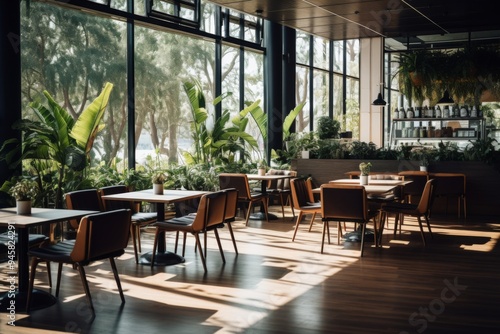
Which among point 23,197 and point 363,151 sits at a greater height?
point 363,151

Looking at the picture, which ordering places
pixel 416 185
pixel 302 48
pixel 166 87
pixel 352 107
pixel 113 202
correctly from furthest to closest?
1. pixel 352 107
2. pixel 302 48
3. pixel 166 87
4. pixel 416 185
5. pixel 113 202

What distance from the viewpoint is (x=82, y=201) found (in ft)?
22.0

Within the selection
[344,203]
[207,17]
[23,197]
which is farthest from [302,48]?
[23,197]

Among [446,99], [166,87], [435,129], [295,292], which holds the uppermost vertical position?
[166,87]

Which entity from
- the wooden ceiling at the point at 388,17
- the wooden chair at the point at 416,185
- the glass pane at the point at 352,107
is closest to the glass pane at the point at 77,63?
the wooden ceiling at the point at 388,17

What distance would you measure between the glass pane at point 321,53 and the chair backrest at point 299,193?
768 centimetres

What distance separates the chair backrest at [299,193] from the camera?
27.3 feet

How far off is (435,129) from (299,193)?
5.41 meters

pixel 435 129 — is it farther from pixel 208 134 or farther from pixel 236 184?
pixel 236 184

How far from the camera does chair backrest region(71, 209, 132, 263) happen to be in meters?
4.90

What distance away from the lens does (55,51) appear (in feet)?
28.6

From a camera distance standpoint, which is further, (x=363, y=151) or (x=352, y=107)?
(x=352, y=107)

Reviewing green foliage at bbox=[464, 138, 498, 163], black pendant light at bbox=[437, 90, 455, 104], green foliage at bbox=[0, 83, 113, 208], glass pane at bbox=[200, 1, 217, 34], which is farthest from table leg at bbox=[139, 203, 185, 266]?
black pendant light at bbox=[437, 90, 455, 104]

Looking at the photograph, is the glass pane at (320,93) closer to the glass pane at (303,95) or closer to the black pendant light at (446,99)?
the glass pane at (303,95)
